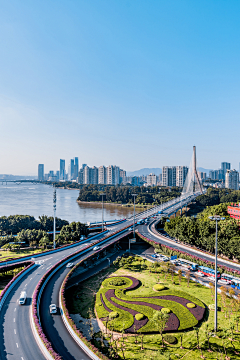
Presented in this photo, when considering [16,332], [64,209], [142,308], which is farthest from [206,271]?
[64,209]

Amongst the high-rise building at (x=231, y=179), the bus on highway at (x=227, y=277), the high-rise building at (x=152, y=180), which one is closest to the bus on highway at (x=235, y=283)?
the bus on highway at (x=227, y=277)

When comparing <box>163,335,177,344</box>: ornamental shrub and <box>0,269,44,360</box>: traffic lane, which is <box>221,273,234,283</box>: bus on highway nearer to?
<box>163,335,177,344</box>: ornamental shrub

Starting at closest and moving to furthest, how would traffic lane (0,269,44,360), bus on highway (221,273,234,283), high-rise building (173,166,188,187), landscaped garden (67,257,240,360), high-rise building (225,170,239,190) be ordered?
traffic lane (0,269,44,360) → landscaped garden (67,257,240,360) → bus on highway (221,273,234,283) → high-rise building (225,170,239,190) → high-rise building (173,166,188,187)

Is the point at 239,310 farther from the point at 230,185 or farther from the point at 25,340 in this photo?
the point at 230,185

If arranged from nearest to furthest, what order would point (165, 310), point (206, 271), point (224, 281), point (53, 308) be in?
point (53, 308)
point (165, 310)
point (224, 281)
point (206, 271)

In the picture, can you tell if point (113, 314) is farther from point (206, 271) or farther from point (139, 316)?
point (206, 271)

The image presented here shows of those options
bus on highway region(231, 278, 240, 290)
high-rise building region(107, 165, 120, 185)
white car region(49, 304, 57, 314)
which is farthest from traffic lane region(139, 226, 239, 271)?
high-rise building region(107, 165, 120, 185)
